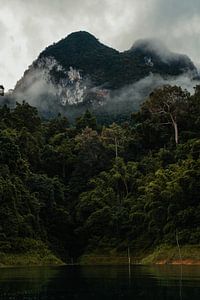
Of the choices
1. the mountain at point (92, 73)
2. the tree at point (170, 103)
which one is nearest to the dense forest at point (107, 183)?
the tree at point (170, 103)

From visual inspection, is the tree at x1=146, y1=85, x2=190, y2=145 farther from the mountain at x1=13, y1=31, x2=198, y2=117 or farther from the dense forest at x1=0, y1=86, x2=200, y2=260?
the mountain at x1=13, y1=31, x2=198, y2=117

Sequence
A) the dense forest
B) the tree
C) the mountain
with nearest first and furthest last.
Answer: the dense forest < the tree < the mountain

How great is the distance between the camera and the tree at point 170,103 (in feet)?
221

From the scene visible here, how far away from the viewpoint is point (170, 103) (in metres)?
68.1

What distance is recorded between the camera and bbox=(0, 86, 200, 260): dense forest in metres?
51.5

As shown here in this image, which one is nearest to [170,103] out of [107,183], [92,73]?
[107,183]

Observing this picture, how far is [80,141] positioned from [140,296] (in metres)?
60.9

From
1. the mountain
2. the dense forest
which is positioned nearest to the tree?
the dense forest

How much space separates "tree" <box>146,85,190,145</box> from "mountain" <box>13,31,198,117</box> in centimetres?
7951

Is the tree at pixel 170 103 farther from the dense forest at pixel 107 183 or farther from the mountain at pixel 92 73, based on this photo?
the mountain at pixel 92 73

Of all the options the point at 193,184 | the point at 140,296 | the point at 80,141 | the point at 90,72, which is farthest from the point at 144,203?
the point at 90,72

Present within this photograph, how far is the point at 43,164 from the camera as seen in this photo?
75.1 meters

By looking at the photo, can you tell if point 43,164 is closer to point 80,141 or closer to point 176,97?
point 80,141

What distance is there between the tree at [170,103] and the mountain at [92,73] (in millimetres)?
79513
